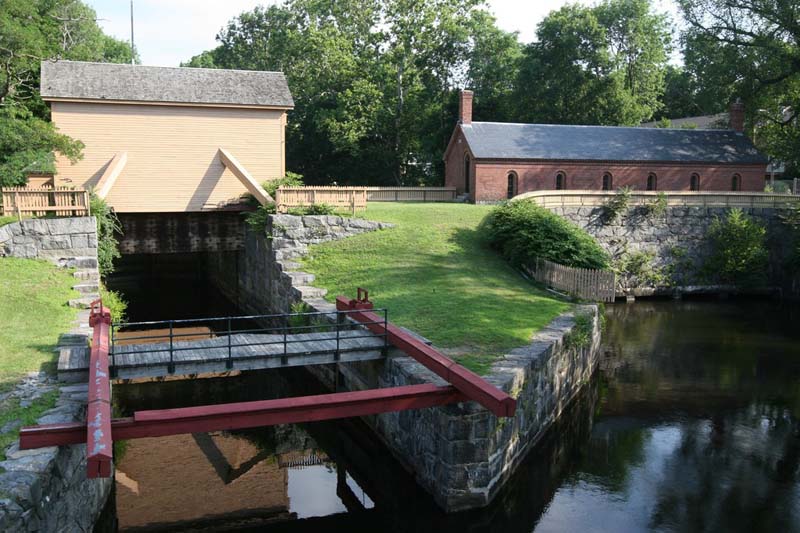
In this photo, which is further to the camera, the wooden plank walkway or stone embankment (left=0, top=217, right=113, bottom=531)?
the wooden plank walkway

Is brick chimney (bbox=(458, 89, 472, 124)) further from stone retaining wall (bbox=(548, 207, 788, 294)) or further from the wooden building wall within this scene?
the wooden building wall

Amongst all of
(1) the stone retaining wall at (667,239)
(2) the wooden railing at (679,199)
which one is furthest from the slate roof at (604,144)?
(1) the stone retaining wall at (667,239)

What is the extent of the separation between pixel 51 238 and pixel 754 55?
3996 cm

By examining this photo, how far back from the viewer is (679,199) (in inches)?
1320

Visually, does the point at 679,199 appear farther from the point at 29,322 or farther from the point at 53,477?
the point at 53,477

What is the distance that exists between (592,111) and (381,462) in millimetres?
39769

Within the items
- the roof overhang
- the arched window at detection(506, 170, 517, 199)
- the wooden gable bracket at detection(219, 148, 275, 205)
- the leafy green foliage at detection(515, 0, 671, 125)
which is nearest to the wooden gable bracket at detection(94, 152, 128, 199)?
the roof overhang

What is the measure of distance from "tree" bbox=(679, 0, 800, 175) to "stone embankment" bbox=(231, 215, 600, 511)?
1116 inches

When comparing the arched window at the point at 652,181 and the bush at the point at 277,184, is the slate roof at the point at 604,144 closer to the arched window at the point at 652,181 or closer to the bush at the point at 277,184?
the arched window at the point at 652,181

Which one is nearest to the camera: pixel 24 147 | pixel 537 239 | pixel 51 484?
pixel 51 484

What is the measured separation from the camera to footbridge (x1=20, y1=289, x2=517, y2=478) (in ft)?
30.0

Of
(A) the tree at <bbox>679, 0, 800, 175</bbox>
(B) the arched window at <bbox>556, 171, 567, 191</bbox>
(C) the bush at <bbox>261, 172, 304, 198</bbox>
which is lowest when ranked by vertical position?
(C) the bush at <bbox>261, 172, 304, 198</bbox>

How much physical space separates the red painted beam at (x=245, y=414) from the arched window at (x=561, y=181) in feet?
90.8

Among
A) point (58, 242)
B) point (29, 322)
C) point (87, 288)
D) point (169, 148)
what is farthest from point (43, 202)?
point (29, 322)
